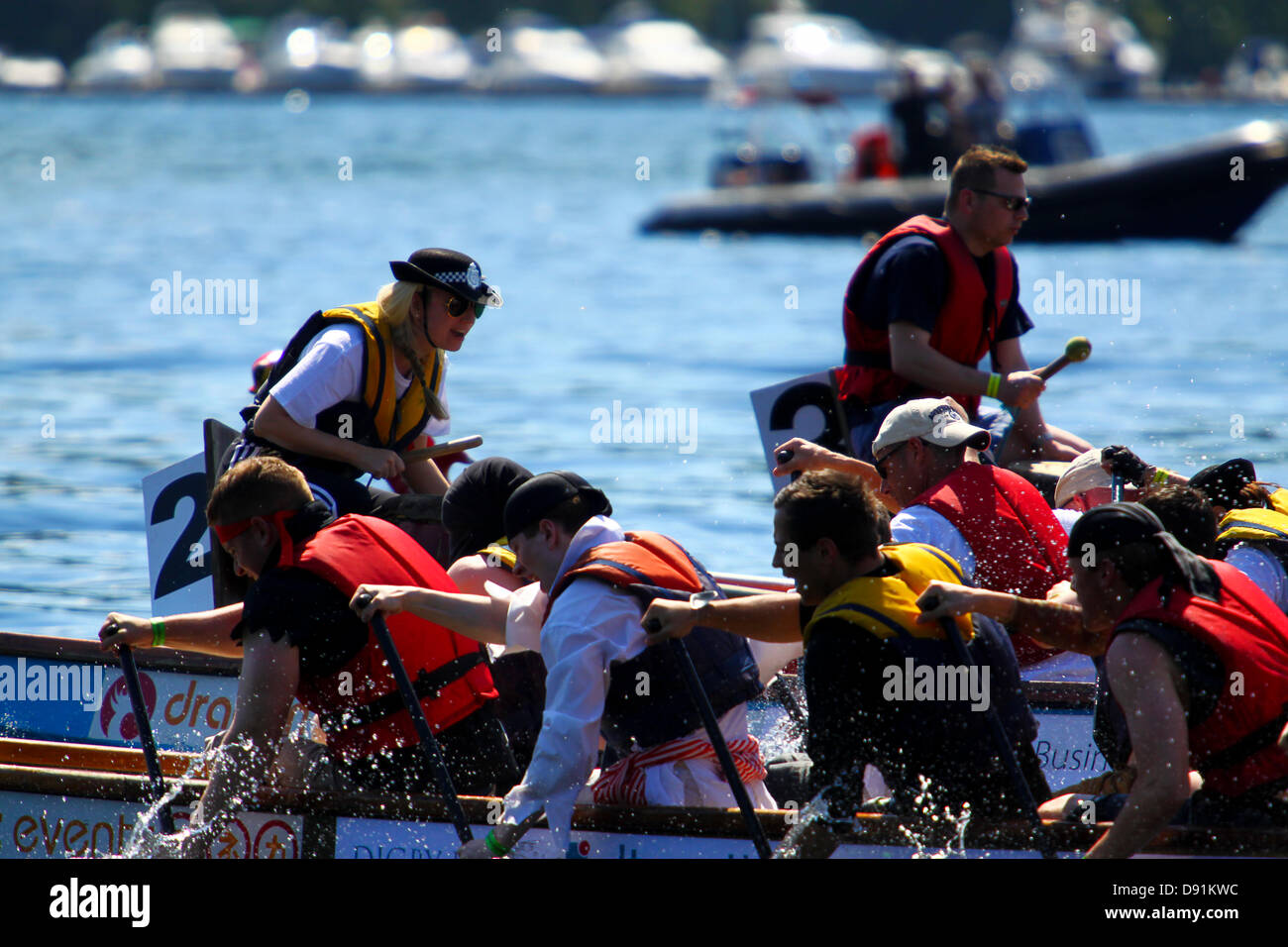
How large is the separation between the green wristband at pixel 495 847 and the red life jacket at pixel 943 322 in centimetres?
265

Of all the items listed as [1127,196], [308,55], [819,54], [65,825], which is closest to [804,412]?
[65,825]

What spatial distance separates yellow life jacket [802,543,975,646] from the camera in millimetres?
3816

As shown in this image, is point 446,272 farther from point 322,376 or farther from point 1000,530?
point 1000,530

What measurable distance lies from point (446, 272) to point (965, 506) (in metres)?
1.78

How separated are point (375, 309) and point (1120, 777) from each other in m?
2.72

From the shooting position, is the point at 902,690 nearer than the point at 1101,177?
Yes

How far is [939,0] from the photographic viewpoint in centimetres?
7894

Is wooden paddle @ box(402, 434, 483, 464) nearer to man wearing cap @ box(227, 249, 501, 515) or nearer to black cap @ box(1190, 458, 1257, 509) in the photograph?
man wearing cap @ box(227, 249, 501, 515)

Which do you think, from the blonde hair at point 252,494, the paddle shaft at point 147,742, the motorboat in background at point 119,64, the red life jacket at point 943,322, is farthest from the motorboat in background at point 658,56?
the blonde hair at point 252,494

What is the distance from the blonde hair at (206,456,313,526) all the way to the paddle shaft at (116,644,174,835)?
0.72 meters

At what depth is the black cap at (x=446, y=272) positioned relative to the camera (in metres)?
5.48
